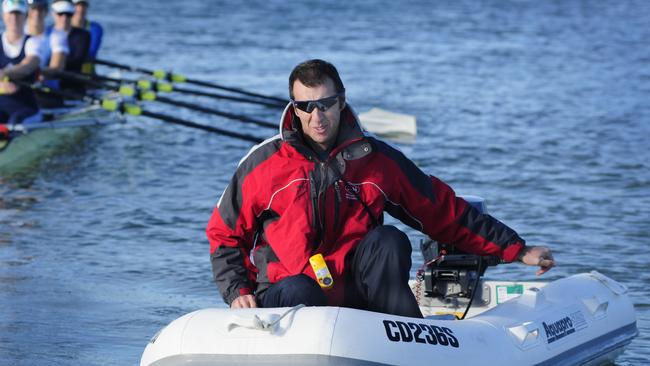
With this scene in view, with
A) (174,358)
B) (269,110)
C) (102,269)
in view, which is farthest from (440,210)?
(269,110)

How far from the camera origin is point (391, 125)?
12156mm

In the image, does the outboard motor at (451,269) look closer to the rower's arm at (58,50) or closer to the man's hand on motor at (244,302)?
the man's hand on motor at (244,302)

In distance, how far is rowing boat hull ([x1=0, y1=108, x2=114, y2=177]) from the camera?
1092 cm

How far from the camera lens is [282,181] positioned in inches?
182

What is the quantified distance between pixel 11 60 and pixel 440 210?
22.5 feet

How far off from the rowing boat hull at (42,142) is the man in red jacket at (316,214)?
6349 mm

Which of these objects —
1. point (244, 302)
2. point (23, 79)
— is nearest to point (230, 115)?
point (23, 79)

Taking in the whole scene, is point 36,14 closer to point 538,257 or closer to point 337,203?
point 337,203

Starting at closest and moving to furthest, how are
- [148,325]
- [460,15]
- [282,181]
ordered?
[282,181] → [148,325] → [460,15]

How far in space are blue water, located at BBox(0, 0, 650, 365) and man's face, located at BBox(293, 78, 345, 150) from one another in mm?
1647

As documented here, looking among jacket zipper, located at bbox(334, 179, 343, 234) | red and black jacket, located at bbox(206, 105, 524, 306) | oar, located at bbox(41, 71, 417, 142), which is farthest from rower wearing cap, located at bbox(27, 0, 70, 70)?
jacket zipper, located at bbox(334, 179, 343, 234)

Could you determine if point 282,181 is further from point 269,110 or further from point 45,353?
point 269,110

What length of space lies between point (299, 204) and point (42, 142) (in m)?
7.88

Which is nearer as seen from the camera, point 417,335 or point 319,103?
A: point 417,335
